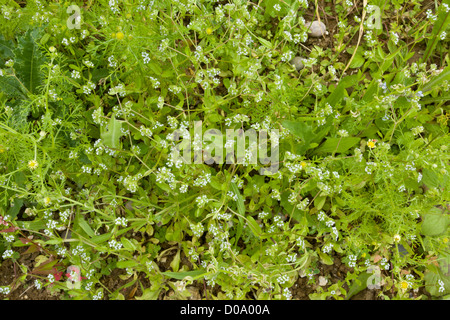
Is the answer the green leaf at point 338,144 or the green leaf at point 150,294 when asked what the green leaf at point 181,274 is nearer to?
the green leaf at point 150,294

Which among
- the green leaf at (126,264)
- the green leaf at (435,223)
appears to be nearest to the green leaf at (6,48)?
the green leaf at (126,264)

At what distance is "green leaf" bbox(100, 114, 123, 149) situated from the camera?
1.92 m

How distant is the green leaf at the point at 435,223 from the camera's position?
2.30 metres

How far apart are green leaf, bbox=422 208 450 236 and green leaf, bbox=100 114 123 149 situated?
202 cm

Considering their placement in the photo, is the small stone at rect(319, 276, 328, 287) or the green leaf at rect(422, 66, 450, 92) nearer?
the green leaf at rect(422, 66, 450, 92)

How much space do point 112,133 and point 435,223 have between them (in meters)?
2.12

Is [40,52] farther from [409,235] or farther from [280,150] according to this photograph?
[409,235]

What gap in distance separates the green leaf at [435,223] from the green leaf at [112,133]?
202cm

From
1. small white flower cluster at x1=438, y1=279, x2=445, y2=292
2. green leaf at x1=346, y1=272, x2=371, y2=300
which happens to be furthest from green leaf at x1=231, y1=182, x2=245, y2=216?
small white flower cluster at x1=438, y1=279, x2=445, y2=292

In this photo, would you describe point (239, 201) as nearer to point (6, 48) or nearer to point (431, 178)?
point (431, 178)

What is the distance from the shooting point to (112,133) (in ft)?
6.42

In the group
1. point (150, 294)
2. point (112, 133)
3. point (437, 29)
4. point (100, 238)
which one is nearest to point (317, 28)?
point (437, 29)

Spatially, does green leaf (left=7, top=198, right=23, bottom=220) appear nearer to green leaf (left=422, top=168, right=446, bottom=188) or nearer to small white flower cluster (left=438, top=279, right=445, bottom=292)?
green leaf (left=422, top=168, right=446, bottom=188)

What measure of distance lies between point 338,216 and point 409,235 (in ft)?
1.44
